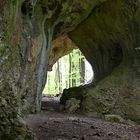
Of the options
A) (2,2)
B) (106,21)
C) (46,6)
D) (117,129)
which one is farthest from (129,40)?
(2,2)

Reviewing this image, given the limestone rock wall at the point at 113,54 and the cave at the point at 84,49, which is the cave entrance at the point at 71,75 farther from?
the cave at the point at 84,49

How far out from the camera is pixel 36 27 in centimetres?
1027

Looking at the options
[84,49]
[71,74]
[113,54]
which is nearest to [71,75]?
[71,74]

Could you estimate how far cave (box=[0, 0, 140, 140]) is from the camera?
7910 millimetres

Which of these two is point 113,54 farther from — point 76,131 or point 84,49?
point 76,131

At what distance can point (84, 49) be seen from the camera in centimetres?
1533

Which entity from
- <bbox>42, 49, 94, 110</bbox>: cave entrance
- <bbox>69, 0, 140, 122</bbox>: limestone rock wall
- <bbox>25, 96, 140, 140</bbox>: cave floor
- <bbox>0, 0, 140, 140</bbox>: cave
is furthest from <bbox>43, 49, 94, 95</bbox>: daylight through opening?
<bbox>25, 96, 140, 140</bbox>: cave floor

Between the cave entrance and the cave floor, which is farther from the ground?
the cave entrance

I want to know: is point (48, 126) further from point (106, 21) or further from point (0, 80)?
point (106, 21)

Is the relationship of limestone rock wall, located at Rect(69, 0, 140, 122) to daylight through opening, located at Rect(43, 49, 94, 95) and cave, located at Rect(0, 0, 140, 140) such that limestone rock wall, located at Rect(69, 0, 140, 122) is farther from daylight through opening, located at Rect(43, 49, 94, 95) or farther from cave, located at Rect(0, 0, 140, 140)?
daylight through opening, located at Rect(43, 49, 94, 95)

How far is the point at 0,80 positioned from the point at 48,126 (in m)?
1.93

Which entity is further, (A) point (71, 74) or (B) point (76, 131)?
(A) point (71, 74)

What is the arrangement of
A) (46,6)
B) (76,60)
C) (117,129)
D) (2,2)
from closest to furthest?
(2,2) < (117,129) < (46,6) < (76,60)

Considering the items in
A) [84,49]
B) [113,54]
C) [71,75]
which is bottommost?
[71,75]
